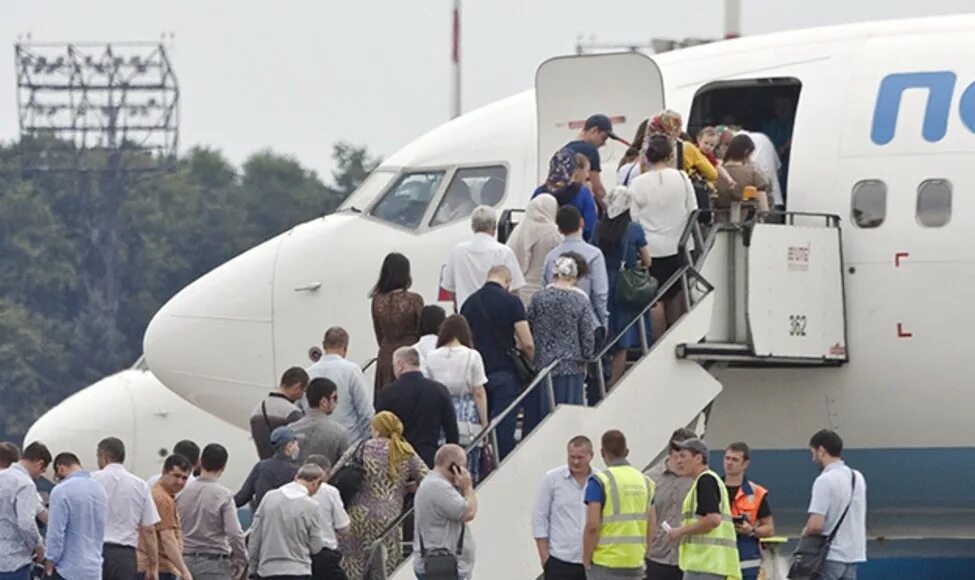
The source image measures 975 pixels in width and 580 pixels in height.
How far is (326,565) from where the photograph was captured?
2311cm

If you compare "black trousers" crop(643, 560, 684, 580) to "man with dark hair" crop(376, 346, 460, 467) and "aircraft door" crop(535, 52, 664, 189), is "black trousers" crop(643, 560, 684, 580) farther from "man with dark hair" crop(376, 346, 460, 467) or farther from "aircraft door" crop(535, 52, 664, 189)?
"aircraft door" crop(535, 52, 664, 189)

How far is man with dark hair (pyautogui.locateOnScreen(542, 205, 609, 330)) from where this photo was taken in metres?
24.5

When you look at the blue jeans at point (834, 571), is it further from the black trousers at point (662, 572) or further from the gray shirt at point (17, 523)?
the gray shirt at point (17, 523)

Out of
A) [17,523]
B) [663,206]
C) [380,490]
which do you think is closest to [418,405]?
[380,490]

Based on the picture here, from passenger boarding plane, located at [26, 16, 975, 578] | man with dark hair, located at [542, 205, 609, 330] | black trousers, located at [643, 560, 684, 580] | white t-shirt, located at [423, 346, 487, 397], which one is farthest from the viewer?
passenger boarding plane, located at [26, 16, 975, 578]

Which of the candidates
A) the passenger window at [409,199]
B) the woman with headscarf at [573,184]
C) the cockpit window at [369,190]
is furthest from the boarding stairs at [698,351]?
the cockpit window at [369,190]

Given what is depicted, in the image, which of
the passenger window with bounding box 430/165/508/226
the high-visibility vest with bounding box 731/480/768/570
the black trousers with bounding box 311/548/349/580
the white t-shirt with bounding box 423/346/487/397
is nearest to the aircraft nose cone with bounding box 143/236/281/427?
the passenger window with bounding box 430/165/508/226

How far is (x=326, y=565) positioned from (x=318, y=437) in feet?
4.42

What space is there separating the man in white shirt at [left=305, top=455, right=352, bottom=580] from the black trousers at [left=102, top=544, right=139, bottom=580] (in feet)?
6.44

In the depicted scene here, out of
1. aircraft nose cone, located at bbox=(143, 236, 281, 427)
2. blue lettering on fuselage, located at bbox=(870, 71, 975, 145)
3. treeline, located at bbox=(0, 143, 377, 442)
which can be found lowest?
aircraft nose cone, located at bbox=(143, 236, 281, 427)

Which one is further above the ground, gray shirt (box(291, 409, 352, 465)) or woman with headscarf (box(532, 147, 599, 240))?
woman with headscarf (box(532, 147, 599, 240))

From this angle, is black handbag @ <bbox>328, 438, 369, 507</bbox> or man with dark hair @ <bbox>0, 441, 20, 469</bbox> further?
man with dark hair @ <bbox>0, 441, 20, 469</bbox>

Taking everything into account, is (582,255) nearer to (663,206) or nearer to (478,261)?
(478,261)

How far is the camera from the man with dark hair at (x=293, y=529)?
74.9 feet
